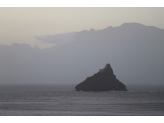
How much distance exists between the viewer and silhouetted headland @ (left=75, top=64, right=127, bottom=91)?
4377 inches

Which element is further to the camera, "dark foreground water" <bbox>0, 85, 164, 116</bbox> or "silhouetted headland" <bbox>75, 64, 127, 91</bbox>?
"silhouetted headland" <bbox>75, 64, 127, 91</bbox>

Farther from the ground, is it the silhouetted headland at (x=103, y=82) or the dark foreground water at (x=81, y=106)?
the silhouetted headland at (x=103, y=82)

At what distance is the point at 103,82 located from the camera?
112312mm

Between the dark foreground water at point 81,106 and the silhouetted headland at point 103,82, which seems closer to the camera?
the dark foreground water at point 81,106

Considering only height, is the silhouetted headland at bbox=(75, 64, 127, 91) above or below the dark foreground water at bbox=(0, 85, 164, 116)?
above

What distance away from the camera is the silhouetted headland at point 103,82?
11119 cm
